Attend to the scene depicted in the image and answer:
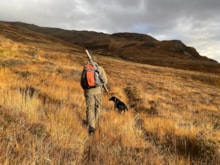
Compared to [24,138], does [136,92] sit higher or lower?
lower

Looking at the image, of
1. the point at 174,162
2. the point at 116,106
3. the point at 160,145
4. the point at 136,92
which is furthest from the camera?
the point at 136,92

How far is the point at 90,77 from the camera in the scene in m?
7.06

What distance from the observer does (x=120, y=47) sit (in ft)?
362

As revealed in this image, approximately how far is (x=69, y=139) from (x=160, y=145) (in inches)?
78.3

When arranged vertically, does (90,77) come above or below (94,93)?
above

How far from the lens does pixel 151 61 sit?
3145 inches

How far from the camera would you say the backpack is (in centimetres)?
706

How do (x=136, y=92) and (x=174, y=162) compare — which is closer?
(x=174, y=162)

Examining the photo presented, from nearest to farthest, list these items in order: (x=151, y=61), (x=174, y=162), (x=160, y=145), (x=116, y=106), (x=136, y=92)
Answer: (x=174, y=162)
(x=160, y=145)
(x=116, y=106)
(x=136, y=92)
(x=151, y=61)

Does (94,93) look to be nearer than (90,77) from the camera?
No

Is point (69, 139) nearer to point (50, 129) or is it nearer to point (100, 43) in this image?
point (50, 129)

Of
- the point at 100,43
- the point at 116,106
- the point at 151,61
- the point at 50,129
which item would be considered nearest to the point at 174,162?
the point at 50,129

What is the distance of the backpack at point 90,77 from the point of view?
7.06m

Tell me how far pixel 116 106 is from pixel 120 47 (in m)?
101
